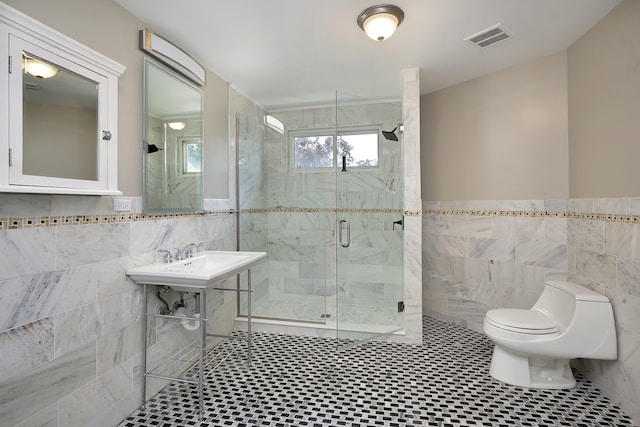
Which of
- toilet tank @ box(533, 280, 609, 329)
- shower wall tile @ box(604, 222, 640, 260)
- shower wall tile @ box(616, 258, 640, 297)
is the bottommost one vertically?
toilet tank @ box(533, 280, 609, 329)

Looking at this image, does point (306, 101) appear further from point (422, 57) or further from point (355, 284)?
point (355, 284)

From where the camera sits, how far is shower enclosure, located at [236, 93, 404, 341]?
9.49 ft

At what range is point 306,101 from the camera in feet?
11.7

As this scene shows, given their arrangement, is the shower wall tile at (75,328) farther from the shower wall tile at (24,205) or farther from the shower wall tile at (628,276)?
the shower wall tile at (628,276)

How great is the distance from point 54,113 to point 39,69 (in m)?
0.18

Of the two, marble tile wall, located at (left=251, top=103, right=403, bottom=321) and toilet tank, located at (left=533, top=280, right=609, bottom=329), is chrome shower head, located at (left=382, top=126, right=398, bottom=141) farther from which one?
toilet tank, located at (left=533, top=280, right=609, bottom=329)

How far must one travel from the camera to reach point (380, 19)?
191 centimetres

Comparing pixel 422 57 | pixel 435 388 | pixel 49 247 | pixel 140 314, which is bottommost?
pixel 435 388

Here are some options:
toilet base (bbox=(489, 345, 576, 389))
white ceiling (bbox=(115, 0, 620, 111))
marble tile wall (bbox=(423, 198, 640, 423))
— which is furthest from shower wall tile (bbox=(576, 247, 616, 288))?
white ceiling (bbox=(115, 0, 620, 111))

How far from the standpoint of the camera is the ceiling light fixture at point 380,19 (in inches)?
73.6

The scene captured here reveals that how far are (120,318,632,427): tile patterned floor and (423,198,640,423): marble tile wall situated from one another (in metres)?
0.39

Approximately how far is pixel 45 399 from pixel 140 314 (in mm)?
588

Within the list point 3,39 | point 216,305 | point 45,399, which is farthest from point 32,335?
point 216,305

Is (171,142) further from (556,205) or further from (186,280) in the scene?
(556,205)
